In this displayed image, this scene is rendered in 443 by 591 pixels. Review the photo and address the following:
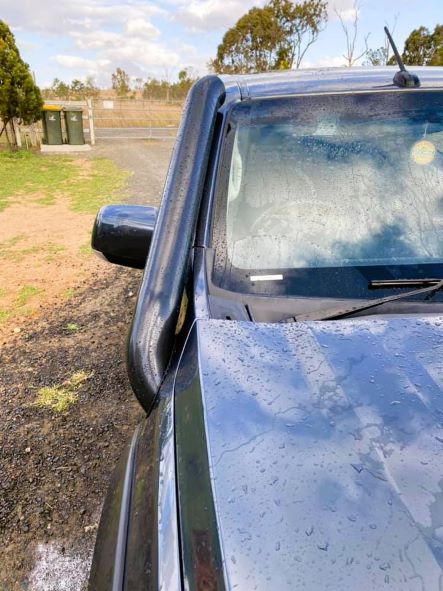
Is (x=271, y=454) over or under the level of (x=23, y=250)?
over

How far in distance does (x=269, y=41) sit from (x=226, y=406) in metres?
26.8

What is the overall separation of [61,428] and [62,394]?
359 millimetres

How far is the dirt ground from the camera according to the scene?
6.97ft

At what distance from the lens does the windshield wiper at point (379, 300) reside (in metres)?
1.35

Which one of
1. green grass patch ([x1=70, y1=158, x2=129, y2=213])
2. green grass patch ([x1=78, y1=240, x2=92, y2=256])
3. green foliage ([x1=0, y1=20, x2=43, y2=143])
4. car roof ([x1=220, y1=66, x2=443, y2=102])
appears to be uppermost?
green foliage ([x1=0, y1=20, x2=43, y2=143])

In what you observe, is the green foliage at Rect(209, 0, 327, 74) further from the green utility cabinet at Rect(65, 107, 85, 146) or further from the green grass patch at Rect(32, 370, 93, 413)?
the green grass patch at Rect(32, 370, 93, 413)

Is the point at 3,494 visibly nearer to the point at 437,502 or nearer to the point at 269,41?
the point at 437,502

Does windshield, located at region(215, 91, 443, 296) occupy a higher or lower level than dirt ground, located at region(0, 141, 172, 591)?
higher

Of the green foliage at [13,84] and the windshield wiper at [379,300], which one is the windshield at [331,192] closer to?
the windshield wiper at [379,300]

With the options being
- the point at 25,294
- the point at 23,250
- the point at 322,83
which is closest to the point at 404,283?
the point at 322,83

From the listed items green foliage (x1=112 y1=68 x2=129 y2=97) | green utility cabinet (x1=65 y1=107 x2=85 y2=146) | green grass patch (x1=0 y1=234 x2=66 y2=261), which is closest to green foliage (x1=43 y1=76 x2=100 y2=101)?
green foliage (x1=112 y1=68 x2=129 y2=97)

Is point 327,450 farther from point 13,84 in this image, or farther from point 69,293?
point 13,84

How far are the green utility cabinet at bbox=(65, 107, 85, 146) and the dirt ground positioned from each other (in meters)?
10.8

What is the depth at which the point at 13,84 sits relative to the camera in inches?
498
